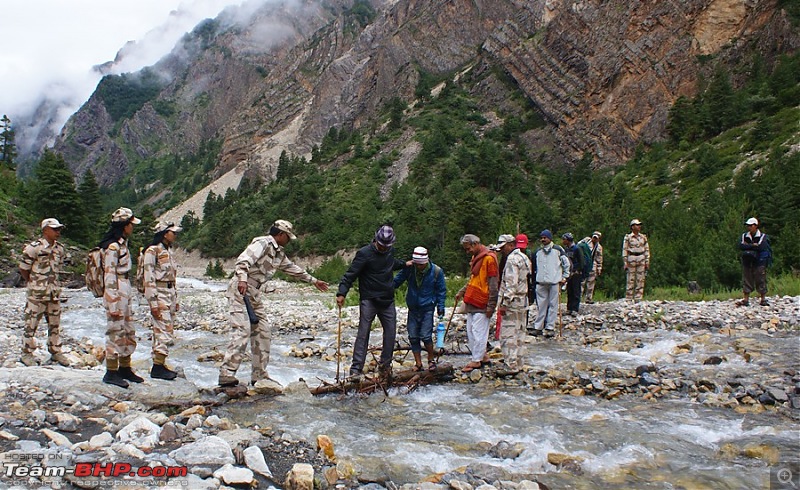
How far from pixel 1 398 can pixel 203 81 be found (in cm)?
20411

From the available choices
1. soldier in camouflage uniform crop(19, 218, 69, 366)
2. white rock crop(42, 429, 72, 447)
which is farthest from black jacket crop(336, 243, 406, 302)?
soldier in camouflage uniform crop(19, 218, 69, 366)

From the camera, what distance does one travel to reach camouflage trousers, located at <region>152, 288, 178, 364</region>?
695cm

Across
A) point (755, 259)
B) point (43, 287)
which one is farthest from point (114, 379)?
point (755, 259)

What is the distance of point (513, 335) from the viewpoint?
8.03 m

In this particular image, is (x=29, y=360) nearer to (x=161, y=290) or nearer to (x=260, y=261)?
(x=161, y=290)

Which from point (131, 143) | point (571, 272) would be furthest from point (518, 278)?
point (131, 143)

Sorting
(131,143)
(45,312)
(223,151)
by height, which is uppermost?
(131,143)

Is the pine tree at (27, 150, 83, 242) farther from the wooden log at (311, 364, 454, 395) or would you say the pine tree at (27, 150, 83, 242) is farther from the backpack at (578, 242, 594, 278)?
the wooden log at (311, 364, 454, 395)

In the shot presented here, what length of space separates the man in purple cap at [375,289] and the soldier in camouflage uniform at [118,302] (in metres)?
2.72

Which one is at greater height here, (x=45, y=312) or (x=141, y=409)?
(x=45, y=312)

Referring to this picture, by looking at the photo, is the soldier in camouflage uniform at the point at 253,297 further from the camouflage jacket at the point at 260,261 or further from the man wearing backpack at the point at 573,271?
the man wearing backpack at the point at 573,271

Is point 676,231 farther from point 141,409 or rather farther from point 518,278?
point 141,409

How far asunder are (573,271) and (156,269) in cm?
959

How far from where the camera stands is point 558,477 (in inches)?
175
